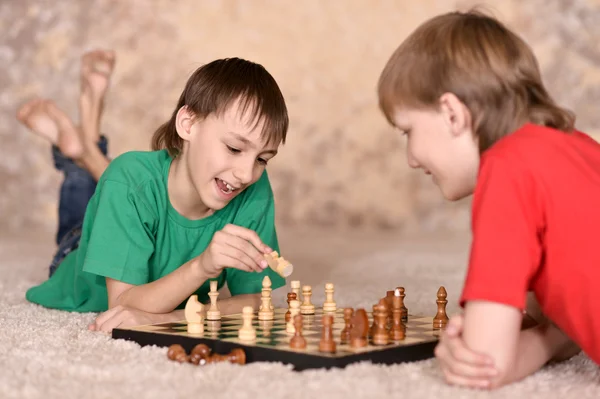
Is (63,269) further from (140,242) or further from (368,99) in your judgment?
(368,99)

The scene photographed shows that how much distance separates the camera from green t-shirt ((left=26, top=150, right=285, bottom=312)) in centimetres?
156

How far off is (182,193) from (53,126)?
90 cm

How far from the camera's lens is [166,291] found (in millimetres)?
1491

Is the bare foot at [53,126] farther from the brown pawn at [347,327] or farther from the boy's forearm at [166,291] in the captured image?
the brown pawn at [347,327]

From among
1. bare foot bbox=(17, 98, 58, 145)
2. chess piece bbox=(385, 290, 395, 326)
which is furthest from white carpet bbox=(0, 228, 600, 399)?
→ bare foot bbox=(17, 98, 58, 145)

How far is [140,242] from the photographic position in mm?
1582

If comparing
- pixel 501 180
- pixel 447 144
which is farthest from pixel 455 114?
pixel 501 180

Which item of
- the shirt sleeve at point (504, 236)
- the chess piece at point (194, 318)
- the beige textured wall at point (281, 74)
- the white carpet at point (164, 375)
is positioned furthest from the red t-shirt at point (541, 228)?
the beige textured wall at point (281, 74)

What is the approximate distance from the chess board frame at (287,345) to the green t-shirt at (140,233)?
23cm

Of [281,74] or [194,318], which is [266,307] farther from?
[281,74]

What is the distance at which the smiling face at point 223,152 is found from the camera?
4.97 ft

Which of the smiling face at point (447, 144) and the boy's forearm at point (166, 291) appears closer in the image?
the smiling face at point (447, 144)

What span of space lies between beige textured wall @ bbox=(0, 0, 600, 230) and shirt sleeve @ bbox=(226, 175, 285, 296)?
2.23 m

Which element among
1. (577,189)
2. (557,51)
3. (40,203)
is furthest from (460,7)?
(577,189)
